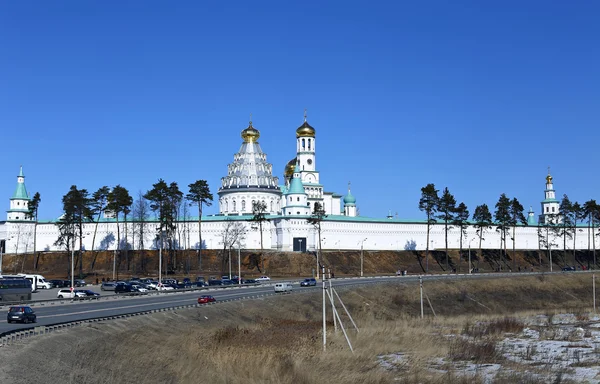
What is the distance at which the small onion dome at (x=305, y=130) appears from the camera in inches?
6442

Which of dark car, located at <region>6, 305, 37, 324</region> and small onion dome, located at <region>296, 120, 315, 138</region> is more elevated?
small onion dome, located at <region>296, 120, 315, 138</region>

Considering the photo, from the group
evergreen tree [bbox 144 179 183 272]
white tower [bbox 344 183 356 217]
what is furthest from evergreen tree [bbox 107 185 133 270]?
white tower [bbox 344 183 356 217]

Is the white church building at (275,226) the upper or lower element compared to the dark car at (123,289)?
upper

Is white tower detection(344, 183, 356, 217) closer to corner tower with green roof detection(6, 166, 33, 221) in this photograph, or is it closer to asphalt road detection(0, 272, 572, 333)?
corner tower with green roof detection(6, 166, 33, 221)

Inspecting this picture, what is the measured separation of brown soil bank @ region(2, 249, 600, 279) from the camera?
12462 cm

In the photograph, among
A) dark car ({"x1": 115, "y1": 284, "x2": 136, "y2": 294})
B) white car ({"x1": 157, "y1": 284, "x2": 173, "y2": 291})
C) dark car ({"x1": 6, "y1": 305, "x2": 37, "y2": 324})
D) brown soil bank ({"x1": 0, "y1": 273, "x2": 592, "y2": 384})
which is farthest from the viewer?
white car ({"x1": 157, "y1": 284, "x2": 173, "y2": 291})

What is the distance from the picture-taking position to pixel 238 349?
139 ft

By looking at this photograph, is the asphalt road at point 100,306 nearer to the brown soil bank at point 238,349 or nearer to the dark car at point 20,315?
the dark car at point 20,315

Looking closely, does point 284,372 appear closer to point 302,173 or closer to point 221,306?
point 221,306

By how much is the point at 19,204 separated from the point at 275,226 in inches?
1775

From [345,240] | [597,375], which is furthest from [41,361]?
[345,240]

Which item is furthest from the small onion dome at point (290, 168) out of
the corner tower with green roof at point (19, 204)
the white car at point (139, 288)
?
the white car at point (139, 288)

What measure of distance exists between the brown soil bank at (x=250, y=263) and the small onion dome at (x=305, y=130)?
3338cm

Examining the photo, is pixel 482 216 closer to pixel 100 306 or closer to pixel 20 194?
pixel 20 194
